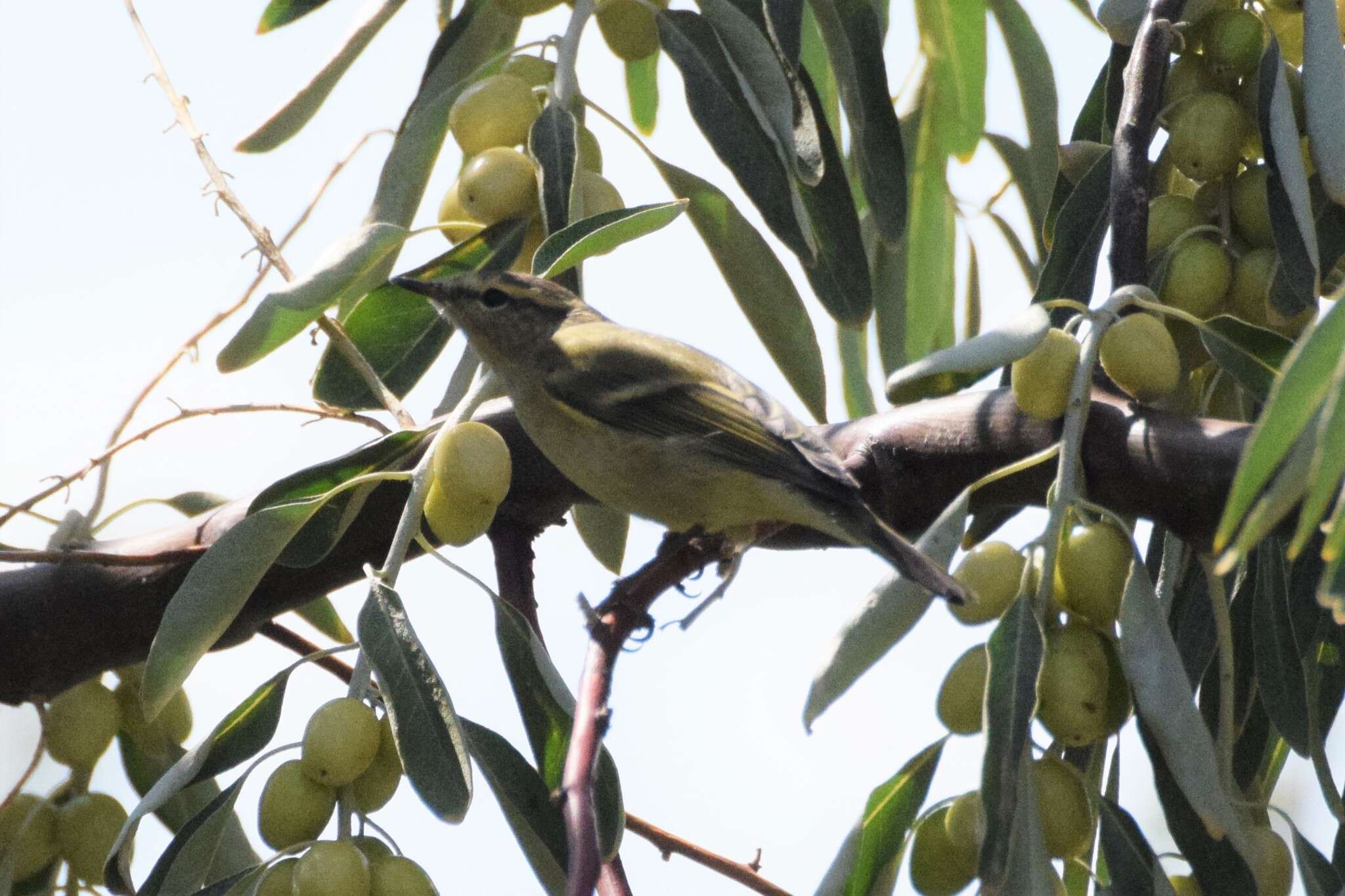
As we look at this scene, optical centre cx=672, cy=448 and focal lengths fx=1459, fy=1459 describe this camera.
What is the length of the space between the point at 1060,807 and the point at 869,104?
4.12 feet

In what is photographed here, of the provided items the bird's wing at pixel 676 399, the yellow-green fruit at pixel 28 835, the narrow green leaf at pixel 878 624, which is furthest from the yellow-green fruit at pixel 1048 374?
the yellow-green fruit at pixel 28 835

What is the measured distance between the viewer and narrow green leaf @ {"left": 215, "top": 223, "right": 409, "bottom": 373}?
1786mm

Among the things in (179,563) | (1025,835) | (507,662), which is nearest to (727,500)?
(507,662)

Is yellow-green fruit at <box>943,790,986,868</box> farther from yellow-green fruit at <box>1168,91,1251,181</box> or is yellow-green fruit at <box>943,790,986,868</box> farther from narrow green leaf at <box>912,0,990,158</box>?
narrow green leaf at <box>912,0,990,158</box>

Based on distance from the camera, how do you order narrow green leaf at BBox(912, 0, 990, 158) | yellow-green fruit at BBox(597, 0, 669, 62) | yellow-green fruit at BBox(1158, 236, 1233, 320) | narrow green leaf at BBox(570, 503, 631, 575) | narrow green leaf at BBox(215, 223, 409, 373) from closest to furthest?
narrow green leaf at BBox(215, 223, 409, 373), yellow-green fruit at BBox(1158, 236, 1233, 320), yellow-green fruit at BBox(597, 0, 669, 62), narrow green leaf at BBox(570, 503, 631, 575), narrow green leaf at BBox(912, 0, 990, 158)

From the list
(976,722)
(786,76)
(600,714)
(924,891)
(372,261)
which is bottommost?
(924,891)

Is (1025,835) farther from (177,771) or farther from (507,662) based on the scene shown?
(177,771)

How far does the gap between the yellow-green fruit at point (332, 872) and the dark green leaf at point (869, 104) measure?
4.39 ft

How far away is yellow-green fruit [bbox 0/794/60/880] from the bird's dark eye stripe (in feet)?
3.28

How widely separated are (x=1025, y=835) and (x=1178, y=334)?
791 millimetres

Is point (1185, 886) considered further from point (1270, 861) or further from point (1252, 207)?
point (1252, 207)

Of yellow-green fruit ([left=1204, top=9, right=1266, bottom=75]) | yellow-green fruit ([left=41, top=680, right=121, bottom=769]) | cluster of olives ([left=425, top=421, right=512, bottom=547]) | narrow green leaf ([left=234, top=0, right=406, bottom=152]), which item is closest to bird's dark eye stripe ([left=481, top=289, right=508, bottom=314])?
narrow green leaf ([left=234, top=0, right=406, bottom=152])

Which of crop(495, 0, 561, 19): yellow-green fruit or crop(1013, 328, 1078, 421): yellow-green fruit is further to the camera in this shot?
crop(495, 0, 561, 19): yellow-green fruit

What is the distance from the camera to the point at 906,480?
1.92 meters
